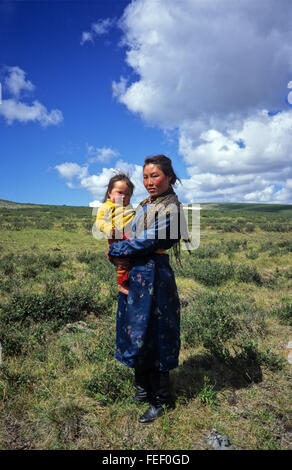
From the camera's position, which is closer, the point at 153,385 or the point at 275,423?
the point at 275,423

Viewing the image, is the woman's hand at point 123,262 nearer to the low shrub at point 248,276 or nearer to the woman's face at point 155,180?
the woman's face at point 155,180

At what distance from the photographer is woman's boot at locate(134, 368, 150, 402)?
8.95 ft

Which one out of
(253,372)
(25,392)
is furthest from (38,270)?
(253,372)

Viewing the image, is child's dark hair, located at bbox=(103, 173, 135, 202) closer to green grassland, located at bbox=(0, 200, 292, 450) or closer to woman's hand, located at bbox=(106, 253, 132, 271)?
woman's hand, located at bbox=(106, 253, 132, 271)

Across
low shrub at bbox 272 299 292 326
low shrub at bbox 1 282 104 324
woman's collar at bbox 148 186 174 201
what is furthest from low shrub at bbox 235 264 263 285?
woman's collar at bbox 148 186 174 201

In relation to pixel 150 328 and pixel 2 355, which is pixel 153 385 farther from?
pixel 2 355

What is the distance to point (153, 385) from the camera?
2689mm

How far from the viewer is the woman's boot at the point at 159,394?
8.59ft

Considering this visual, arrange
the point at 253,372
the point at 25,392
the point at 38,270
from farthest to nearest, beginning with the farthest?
the point at 38,270
the point at 253,372
the point at 25,392

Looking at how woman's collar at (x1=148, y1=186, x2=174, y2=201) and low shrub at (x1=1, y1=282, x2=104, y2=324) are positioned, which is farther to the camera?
low shrub at (x1=1, y1=282, x2=104, y2=324)

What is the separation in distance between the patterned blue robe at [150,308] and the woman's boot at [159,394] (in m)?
0.16

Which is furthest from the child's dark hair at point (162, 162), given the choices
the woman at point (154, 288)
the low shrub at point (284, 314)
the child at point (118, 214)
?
the low shrub at point (284, 314)
